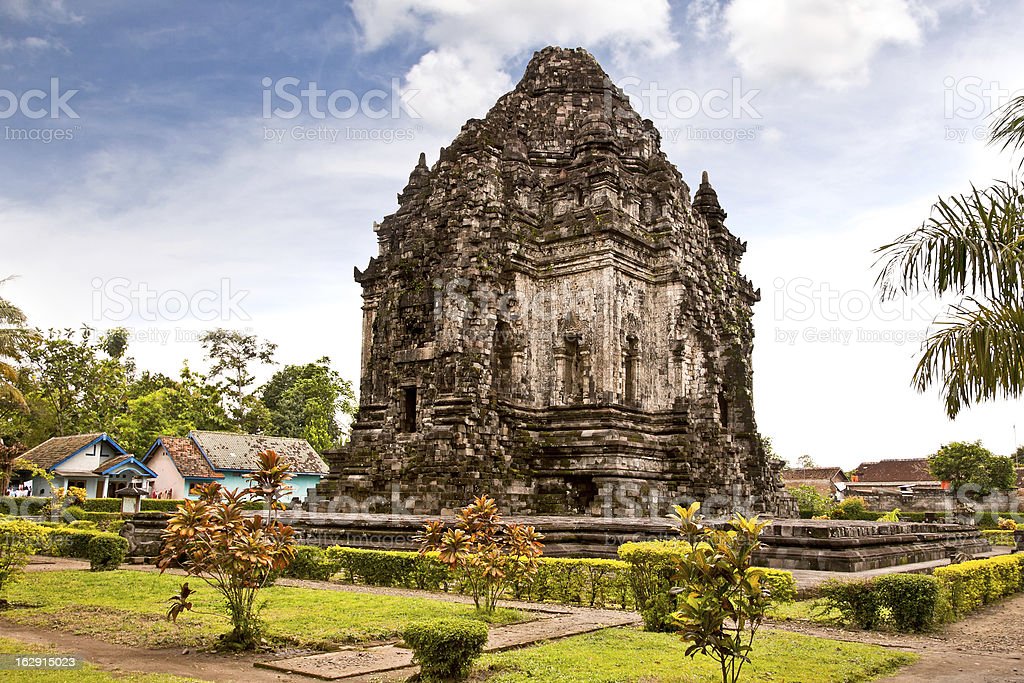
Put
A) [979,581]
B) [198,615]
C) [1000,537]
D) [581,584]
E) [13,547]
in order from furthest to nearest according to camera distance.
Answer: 1. [1000,537]
2. [979,581]
3. [581,584]
4. [13,547]
5. [198,615]

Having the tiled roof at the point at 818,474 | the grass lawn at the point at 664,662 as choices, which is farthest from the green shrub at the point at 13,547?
the tiled roof at the point at 818,474

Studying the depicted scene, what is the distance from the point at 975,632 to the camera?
10.0 m

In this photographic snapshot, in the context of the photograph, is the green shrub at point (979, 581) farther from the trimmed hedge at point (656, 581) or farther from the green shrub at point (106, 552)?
the green shrub at point (106, 552)

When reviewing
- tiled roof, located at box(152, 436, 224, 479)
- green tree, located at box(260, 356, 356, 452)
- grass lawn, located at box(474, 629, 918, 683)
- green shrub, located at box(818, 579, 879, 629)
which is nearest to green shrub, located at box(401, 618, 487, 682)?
grass lawn, located at box(474, 629, 918, 683)

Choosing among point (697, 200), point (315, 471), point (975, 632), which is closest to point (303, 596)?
point (975, 632)

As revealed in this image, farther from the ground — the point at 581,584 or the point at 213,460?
the point at 213,460

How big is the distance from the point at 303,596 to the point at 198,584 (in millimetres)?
2438

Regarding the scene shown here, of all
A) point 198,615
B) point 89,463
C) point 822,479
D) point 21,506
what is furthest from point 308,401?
point 198,615

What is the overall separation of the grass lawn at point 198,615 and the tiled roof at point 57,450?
26654 mm

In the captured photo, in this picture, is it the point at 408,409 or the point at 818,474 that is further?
the point at 818,474

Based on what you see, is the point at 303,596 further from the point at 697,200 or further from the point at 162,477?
the point at 162,477

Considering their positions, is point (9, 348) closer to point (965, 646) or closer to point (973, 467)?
point (965, 646)

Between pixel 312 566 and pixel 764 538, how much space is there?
752 cm

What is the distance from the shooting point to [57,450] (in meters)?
38.0
